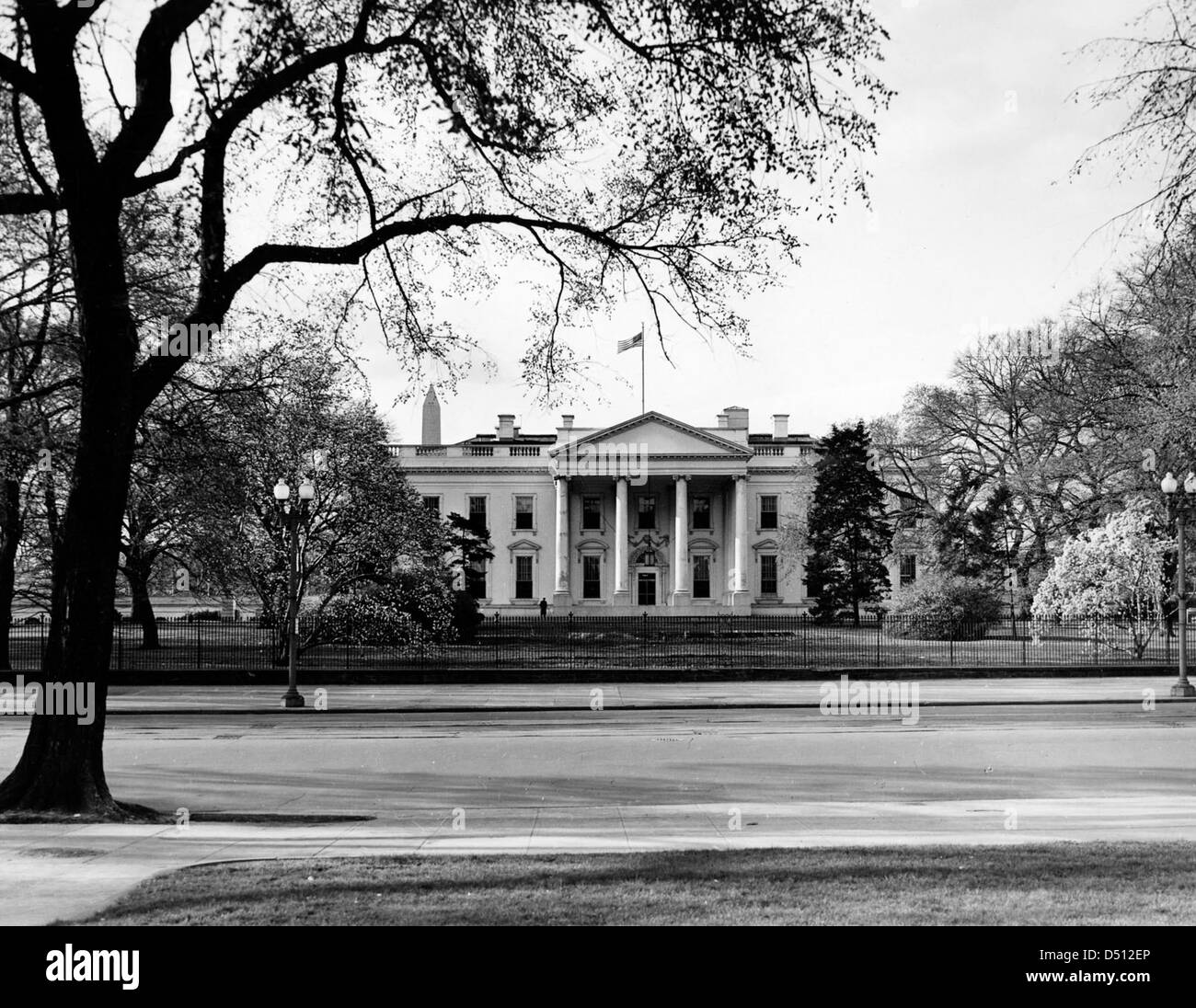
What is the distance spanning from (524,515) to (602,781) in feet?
217

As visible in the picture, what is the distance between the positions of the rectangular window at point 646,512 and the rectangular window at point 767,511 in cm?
800

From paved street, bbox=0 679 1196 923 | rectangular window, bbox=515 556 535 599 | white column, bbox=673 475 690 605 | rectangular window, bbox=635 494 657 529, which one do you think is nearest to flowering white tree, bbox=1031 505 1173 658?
paved street, bbox=0 679 1196 923

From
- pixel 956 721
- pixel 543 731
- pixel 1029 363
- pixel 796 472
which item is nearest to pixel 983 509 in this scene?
pixel 1029 363

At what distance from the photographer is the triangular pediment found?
7381 cm

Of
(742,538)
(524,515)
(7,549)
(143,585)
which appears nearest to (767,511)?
(742,538)

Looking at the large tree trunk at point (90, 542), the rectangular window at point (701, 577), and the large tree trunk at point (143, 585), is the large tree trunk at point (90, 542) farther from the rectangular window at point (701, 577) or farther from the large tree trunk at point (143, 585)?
the rectangular window at point (701, 577)

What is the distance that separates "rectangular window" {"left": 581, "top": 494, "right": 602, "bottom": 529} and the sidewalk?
1951 inches

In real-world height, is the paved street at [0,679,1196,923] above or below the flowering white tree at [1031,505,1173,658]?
below

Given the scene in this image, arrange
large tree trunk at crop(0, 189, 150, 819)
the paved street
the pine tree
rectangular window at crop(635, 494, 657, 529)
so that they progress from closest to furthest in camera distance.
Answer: the paved street
large tree trunk at crop(0, 189, 150, 819)
the pine tree
rectangular window at crop(635, 494, 657, 529)

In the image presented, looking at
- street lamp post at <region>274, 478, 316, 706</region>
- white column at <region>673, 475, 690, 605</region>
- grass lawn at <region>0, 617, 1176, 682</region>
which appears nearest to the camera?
street lamp post at <region>274, 478, 316, 706</region>

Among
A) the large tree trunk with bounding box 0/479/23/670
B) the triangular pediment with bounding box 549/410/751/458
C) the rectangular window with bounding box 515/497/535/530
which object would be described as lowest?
the large tree trunk with bounding box 0/479/23/670

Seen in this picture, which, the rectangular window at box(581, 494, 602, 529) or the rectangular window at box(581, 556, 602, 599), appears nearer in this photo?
the rectangular window at box(581, 556, 602, 599)

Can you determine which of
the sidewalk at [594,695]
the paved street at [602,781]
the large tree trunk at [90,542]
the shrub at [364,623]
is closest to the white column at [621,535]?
the shrub at [364,623]

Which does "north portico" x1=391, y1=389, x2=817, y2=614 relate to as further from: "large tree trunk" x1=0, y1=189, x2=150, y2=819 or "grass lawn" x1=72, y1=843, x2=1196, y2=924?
"grass lawn" x1=72, y1=843, x2=1196, y2=924
